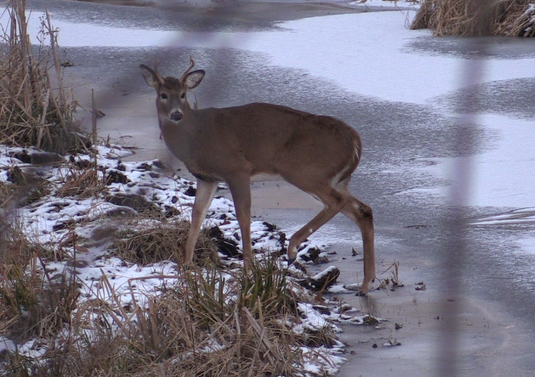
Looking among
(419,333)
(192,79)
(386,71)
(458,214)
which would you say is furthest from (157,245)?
(386,71)

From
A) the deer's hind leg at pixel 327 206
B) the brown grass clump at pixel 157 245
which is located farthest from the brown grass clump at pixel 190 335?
the deer's hind leg at pixel 327 206

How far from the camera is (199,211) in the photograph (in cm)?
600

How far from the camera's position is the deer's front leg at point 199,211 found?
5.79m

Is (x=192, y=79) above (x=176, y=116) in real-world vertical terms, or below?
above

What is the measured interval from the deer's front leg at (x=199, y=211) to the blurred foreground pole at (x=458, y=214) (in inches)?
63.1

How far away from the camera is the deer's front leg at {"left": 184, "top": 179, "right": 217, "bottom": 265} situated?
5785 mm

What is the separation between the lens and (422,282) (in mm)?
5398

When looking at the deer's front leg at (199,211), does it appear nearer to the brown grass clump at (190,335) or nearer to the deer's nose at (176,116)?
the deer's nose at (176,116)

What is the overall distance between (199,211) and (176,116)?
0.65m

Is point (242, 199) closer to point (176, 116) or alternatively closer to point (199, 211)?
point (199, 211)

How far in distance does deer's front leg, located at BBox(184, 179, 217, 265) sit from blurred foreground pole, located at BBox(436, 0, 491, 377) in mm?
1604

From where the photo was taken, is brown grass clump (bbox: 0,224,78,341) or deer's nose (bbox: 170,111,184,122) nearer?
brown grass clump (bbox: 0,224,78,341)

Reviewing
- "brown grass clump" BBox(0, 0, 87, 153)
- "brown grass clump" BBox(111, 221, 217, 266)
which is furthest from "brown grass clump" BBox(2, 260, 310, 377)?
"brown grass clump" BBox(0, 0, 87, 153)

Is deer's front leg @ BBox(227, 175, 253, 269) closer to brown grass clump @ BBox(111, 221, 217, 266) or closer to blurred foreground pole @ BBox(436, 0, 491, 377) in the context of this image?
brown grass clump @ BBox(111, 221, 217, 266)
